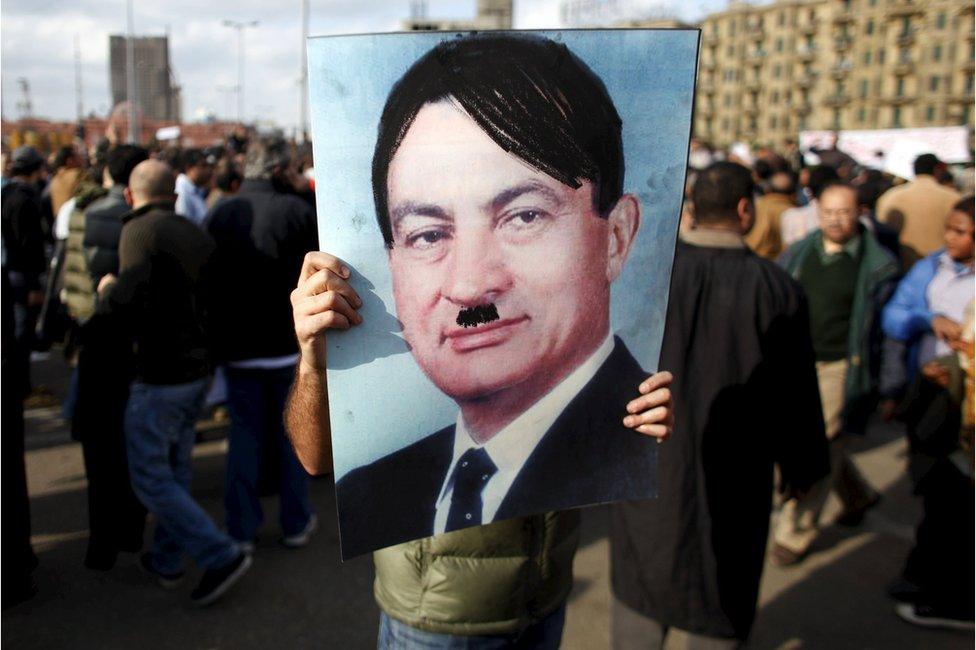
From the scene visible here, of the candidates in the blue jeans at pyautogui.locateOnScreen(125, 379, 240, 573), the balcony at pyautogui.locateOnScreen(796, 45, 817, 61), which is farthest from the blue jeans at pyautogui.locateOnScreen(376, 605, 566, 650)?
the balcony at pyautogui.locateOnScreen(796, 45, 817, 61)

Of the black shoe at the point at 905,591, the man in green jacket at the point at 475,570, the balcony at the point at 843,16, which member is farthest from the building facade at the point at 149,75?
the balcony at the point at 843,16

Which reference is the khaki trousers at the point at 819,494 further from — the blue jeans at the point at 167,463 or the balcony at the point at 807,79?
the balcony at the point at 807,79

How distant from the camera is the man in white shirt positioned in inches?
250

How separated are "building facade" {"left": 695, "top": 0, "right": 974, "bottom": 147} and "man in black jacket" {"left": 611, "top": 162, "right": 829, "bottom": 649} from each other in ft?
192

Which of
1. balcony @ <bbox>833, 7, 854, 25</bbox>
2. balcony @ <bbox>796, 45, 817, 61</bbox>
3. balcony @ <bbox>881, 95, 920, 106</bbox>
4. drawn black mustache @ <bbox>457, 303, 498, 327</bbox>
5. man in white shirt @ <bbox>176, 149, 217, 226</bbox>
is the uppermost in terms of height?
balcony @ <bbox>833, 7, 854, 25</bbox>

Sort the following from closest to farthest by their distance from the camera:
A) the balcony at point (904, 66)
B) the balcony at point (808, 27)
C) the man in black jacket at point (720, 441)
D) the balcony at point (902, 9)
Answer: the man in black jacket at point (720, 441)
the balcony at point (902, 9)
the balcony at point (904, 66)
the balcony at point (808, 27)

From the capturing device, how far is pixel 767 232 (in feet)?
19.7

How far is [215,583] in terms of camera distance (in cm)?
349

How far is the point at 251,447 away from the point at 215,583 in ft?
2.17

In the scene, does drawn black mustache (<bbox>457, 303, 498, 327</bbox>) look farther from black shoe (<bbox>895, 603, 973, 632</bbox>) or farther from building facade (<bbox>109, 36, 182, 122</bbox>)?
building facade (<bbox>109, 36, 182, 122</bbox>)

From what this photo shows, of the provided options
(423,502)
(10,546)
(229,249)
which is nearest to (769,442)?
(423,502)

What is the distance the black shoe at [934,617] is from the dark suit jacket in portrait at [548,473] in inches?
111

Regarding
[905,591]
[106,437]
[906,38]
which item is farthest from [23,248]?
[906,38]

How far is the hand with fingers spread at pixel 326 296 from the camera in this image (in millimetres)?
1192
